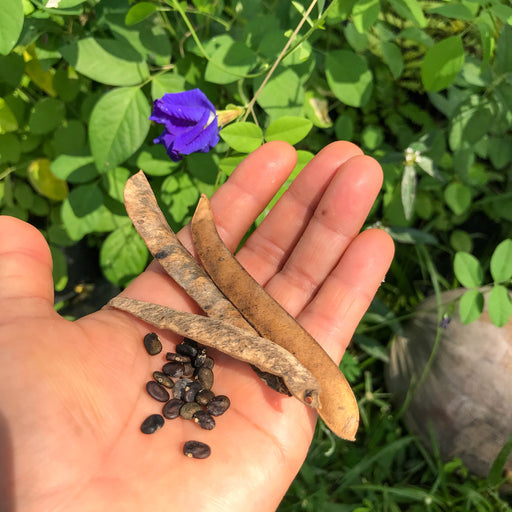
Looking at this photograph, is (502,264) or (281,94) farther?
(502,264)

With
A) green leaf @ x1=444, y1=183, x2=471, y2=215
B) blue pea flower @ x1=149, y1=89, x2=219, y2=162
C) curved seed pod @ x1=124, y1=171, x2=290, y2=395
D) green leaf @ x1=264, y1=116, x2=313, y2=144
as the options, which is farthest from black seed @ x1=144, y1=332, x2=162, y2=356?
green leaf @ x1=444, y1=183, x2=471, y2=215

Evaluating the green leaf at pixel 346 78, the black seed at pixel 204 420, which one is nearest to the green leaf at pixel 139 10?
the green leaf at pixel 346 78

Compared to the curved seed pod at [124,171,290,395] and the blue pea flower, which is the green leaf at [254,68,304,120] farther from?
the curved seed pod at [124,171,290,395]

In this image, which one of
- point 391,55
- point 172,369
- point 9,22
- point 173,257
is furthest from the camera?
point 391,55

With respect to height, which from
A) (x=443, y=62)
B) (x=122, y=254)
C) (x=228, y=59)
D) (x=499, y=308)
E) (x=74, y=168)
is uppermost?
(x=443, y=62)

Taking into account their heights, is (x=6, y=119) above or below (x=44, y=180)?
above

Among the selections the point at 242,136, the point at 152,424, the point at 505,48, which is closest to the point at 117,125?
the point at 242,136

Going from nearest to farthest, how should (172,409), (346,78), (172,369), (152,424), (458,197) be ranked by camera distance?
1. (152,424)
2. (172,409)
3. (172,369)
4. (346,78)
5. (458,197)

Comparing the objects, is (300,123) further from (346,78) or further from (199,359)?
(199,359)
